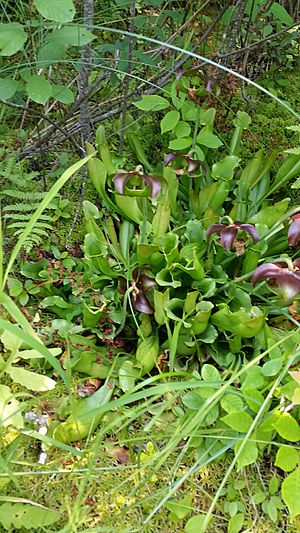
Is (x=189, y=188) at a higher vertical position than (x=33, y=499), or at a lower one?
higher

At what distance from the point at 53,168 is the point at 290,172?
2.62ft

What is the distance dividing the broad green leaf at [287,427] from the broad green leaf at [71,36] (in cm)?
98

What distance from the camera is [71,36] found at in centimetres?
135

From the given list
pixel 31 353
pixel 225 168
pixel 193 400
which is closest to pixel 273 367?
pixel 193 400

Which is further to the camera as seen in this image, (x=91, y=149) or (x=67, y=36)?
(x=91, y=149)

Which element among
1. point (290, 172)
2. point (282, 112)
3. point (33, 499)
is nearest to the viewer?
point (33, 499)

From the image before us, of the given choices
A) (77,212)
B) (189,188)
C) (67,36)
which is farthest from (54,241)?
(67,36)

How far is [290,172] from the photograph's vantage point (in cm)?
177

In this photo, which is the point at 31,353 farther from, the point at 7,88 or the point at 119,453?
the point at 7,88

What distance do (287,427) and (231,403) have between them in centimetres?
13

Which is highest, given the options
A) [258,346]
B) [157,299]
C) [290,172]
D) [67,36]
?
[67,36]

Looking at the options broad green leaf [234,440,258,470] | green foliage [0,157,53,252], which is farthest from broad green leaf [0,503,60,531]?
green foliage [0,157,53,252]

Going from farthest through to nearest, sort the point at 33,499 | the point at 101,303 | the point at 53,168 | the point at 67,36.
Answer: the point at 53,168 → the point at 101,303 → the point at 67,36 → the point at 33,499

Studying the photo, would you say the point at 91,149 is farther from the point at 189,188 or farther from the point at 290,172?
the point at 290,172
